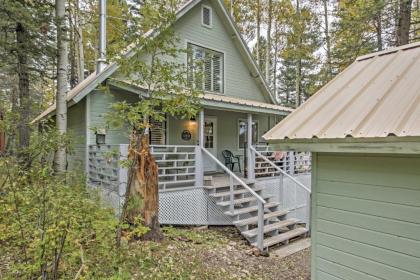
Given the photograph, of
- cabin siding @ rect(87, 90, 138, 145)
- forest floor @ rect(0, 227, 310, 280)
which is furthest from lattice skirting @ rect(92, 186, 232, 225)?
cabin siding @ rect(87, 90, 138, 145)

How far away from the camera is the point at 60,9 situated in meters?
7.97

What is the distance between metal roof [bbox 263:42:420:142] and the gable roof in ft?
18.1

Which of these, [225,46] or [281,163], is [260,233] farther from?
[225,46]

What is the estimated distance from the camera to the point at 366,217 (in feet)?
9.91

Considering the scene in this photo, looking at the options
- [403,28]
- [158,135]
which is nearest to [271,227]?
[158,135]

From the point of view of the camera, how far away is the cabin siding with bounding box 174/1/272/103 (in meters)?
10.3

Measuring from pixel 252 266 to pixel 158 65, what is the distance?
3723 millimetres

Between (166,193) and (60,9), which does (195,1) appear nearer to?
(60,9)

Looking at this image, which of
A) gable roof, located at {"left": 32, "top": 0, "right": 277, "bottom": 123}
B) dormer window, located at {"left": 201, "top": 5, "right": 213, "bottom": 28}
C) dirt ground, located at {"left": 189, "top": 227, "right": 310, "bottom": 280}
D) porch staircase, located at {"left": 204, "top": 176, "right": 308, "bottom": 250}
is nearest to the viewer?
dirt ground, located at {"left": 189, "top": 227, "right": 310, "bottom": 280}

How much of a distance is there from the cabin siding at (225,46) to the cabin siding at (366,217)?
779cm

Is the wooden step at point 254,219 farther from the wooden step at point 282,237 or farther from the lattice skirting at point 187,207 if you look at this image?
the lattice skirting at point 187,207

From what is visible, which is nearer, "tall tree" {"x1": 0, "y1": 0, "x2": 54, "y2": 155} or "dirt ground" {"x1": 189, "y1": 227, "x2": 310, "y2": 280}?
"dirt ground" {"x1": 189, "y1": 227, "x2": 310, "y2": 280}

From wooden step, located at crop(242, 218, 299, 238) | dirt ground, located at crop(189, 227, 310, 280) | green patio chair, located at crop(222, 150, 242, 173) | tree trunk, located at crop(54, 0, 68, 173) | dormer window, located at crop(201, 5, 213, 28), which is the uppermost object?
dormer window, located at crop(201, 5, 213, 28)

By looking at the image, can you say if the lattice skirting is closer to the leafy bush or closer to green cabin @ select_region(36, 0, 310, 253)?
green cabin @ select_region(36, 0, 310, 253)
